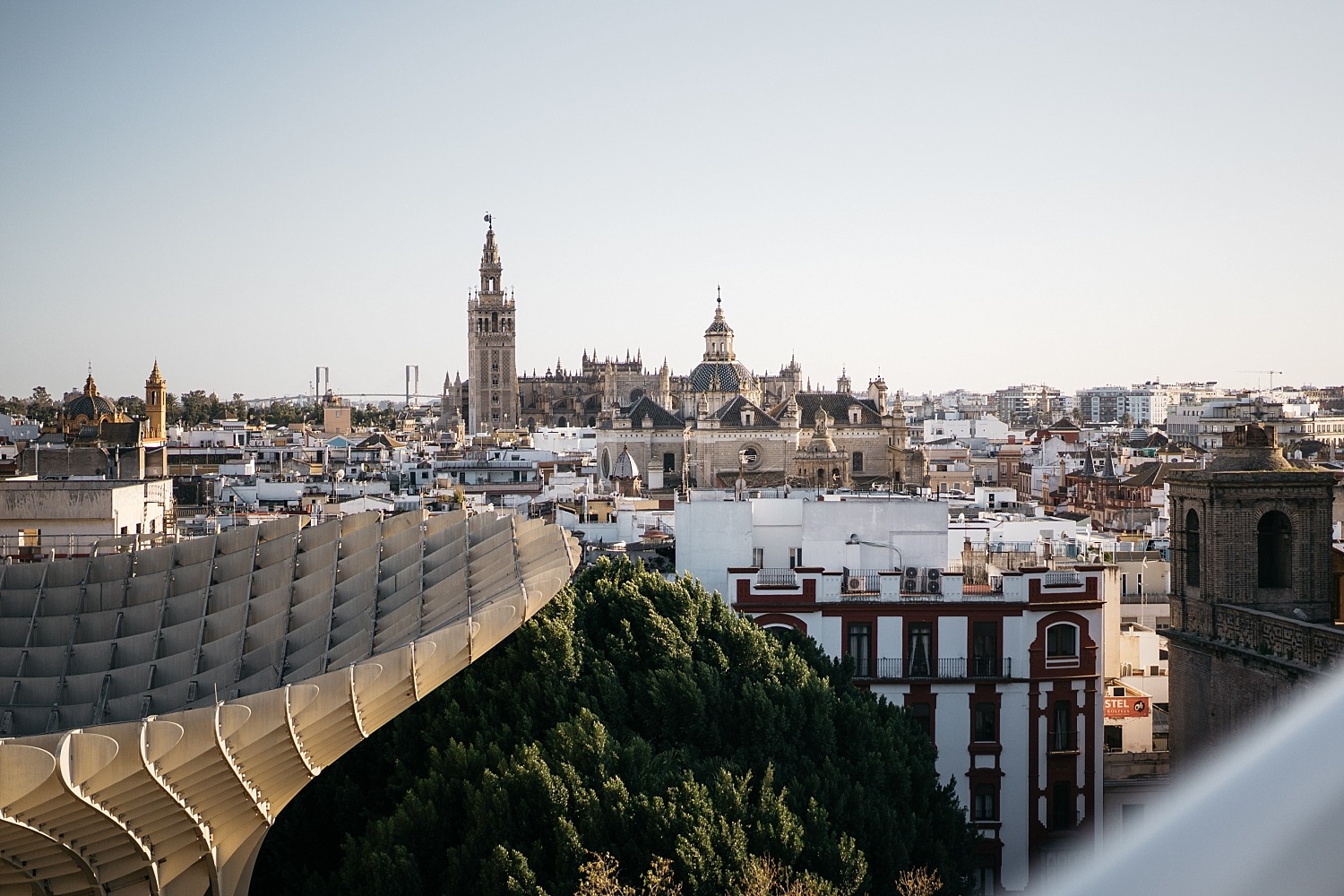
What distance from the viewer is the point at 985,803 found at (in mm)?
22031

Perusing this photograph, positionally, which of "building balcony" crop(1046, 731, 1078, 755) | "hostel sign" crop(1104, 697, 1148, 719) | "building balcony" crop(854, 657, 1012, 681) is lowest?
"hostel sign" crop(1104, 697, 1148, 719)

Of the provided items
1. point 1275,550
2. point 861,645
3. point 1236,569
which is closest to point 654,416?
point 861,645

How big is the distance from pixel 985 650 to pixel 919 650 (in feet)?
3.25

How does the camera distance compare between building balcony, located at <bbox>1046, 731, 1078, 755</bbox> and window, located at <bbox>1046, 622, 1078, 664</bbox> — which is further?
window, located at <bbox>1046, 622, 1078, 664</bbox>

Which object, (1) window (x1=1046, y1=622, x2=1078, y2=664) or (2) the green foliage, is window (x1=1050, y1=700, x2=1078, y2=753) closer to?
(1) window (x1=1046, y1=622, x2=1078, y2=664)

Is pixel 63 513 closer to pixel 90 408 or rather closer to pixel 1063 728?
pixel 1063 728

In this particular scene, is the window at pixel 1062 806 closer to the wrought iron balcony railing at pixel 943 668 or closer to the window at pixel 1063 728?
the window at pixel 1063 728

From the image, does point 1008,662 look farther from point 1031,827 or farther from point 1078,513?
point 1078,513

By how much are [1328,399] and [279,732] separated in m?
149

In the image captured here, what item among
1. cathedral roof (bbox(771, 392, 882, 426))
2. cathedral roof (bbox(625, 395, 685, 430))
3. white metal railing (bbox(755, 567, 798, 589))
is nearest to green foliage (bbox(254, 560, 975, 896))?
white metal railing (bbox(755, 567, 798, 589))

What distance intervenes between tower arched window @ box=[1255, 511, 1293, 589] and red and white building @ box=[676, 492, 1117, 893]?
2.74 metres

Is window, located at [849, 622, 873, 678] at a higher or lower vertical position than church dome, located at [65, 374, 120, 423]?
lower

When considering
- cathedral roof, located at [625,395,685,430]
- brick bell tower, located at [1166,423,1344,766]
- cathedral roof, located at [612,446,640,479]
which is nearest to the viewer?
brick bell tower, located at [1166,423,1344,766]

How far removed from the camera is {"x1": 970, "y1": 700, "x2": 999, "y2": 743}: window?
2222 cm
